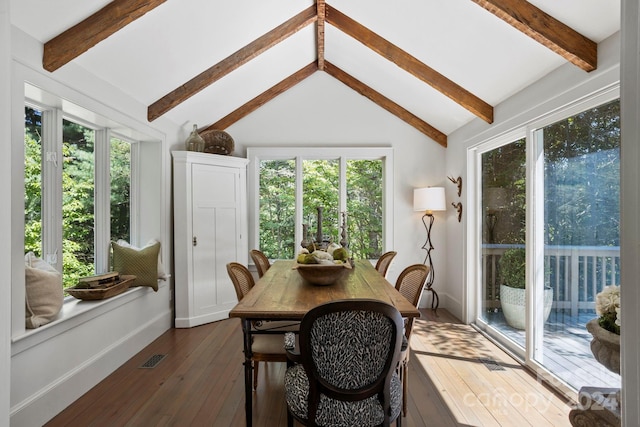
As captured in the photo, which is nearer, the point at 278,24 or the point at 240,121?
the point at 278,24

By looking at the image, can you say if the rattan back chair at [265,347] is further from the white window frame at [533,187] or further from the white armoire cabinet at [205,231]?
the white window frame at [533,187]

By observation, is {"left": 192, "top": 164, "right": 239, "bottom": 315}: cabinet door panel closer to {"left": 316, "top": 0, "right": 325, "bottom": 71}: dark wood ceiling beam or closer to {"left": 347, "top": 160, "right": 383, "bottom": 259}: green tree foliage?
{"left": 347, "top": 160, "right": 383, "bottom": 259}: green tree foliage

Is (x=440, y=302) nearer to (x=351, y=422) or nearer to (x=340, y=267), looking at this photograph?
(x=340, y=267)

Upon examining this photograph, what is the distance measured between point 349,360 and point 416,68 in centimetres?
304

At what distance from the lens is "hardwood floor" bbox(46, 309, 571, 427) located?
7.41 ft

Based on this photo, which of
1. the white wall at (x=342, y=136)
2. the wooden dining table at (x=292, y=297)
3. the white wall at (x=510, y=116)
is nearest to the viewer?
the wooden dining table at (x=292, y=297)

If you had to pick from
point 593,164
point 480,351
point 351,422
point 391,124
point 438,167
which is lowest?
point 480,351

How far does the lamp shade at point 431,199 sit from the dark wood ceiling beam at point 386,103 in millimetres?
763

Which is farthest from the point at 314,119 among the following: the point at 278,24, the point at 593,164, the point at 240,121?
the point at 593,164

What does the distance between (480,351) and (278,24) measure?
3630mm

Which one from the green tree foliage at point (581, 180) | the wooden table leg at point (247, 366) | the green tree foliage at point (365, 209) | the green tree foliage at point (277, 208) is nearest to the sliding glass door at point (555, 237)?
the green tree foliage at point (581, 180)

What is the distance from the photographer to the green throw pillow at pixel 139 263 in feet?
11.1

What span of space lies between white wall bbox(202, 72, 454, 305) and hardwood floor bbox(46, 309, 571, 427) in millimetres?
1646

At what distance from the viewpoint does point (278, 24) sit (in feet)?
11.8
